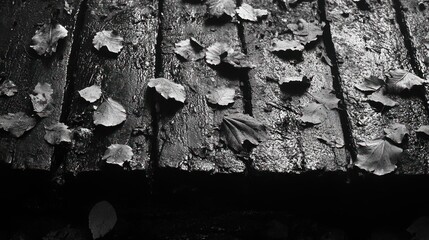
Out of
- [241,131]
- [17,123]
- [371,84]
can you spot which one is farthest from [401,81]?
[17,123]

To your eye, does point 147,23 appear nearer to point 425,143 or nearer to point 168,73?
point 168,73

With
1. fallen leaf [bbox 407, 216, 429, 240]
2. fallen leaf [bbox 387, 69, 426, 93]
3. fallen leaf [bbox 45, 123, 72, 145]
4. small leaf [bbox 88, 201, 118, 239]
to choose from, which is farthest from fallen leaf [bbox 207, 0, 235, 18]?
fallen leaf [bbox 407, 216, 429, 240]

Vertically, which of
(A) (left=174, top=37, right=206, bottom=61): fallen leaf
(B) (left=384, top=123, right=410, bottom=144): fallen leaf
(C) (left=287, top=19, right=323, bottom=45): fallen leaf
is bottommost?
(B) (left=384, top=123, right=410, bottom=144): fallen leaf

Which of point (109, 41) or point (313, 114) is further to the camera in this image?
point (109, 41)

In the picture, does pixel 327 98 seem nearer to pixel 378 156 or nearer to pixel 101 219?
pixel 378 156

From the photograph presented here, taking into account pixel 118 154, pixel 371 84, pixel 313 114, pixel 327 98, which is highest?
pixel 371 84

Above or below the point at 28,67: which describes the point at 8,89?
below

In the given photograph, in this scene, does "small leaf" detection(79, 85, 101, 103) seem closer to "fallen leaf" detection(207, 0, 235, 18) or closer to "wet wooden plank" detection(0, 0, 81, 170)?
"wet wooden plank" detection(0, 0, 81, 170)
